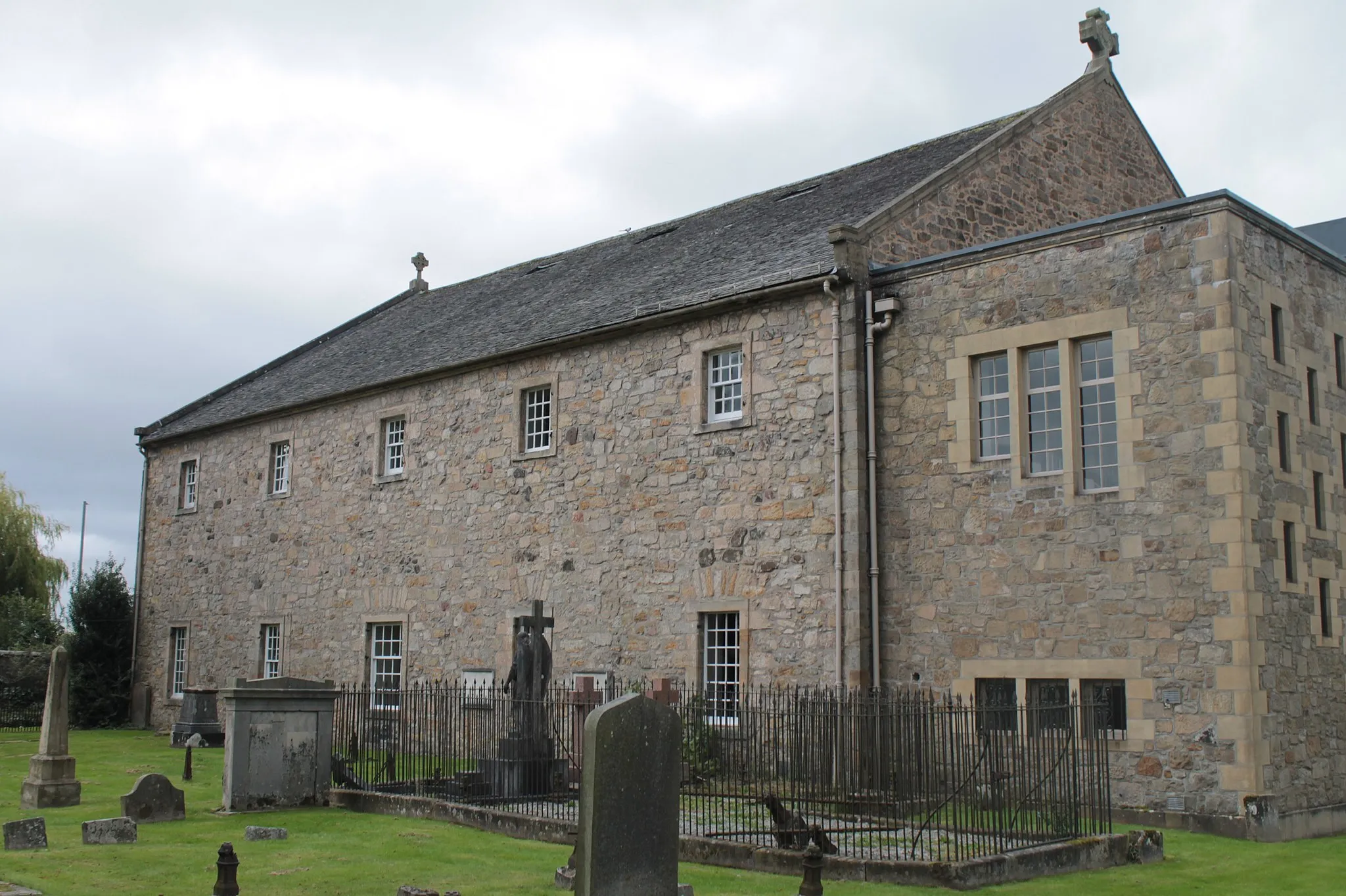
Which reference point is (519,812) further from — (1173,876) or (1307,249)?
(1307,249)

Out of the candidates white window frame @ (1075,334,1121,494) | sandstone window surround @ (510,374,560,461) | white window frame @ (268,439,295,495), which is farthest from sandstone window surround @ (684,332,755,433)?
white window frame @ (268,439,295,495)

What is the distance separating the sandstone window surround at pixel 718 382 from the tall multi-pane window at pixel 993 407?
345 cm

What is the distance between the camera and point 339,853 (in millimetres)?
11930

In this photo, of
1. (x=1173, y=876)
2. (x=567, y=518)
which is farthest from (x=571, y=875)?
(x=567, y=518)

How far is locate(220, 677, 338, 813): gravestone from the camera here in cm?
1497

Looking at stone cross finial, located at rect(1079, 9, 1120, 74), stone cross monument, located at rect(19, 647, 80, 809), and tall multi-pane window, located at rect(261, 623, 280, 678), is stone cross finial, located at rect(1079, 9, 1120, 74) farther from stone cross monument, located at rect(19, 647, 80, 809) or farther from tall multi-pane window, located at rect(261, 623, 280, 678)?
tall multi-pane window, located at rect(261, 623, 280, 678)

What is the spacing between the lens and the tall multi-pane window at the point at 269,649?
27.0m

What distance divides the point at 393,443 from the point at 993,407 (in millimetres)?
12786

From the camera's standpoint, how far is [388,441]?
25.0 meters

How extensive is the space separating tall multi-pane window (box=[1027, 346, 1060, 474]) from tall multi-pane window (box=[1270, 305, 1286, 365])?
96.8 inches

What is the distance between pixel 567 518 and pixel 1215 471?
10.0 metres

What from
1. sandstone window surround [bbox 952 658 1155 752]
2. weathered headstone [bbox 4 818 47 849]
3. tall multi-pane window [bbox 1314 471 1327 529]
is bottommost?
weathered headstone [bbox 4 818 47 849]

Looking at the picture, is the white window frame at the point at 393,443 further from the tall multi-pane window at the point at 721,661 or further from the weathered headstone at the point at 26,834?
the weathered headstone at the point at 26,834

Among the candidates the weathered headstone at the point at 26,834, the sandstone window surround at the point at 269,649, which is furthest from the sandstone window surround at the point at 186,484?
the weathered headstone at the point at 26,834
